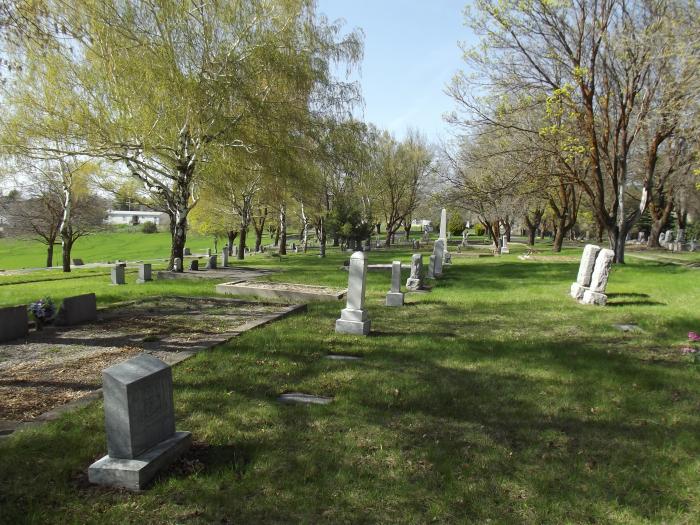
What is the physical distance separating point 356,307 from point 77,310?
5602mm

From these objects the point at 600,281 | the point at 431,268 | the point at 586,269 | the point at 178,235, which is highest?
the point at 178,235

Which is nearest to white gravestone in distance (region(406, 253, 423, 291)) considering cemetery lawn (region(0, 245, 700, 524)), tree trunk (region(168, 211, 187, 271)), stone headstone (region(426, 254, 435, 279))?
stone headstone (region(426, 254, 435, 279))

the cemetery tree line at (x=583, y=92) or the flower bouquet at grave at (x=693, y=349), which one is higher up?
the cemetery tree line at (x=583, y=92)

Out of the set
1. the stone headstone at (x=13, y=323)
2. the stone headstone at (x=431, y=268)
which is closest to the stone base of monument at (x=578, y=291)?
the stone headstone at (x=431, y=268)

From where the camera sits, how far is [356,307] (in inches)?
330

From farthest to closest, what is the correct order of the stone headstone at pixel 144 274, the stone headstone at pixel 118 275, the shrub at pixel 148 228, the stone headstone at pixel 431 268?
the shrub at pixel 148 228
the stone headstone at pixel 431 268
the stone headstone at pixel 144 274
the stone headstone at pixel 118 275

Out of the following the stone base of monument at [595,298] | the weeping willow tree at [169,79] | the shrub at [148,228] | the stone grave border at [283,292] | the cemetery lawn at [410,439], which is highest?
the weeping willow tree at [169,79]

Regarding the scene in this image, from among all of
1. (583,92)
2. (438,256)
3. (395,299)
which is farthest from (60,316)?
(583,92)

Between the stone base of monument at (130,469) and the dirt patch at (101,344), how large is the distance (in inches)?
69.2

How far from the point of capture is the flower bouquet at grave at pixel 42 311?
336 inches

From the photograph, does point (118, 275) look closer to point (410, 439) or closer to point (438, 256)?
point (438, 256)

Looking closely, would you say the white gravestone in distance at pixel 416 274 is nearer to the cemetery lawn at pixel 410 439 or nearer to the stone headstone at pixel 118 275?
the cemetery lawn at pixel 410 439

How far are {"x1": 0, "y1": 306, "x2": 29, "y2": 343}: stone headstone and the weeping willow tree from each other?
30.2 ft

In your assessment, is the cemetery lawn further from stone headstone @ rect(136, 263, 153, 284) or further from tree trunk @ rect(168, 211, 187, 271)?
tree trunk @ rect(168, 211, 187, 271)
